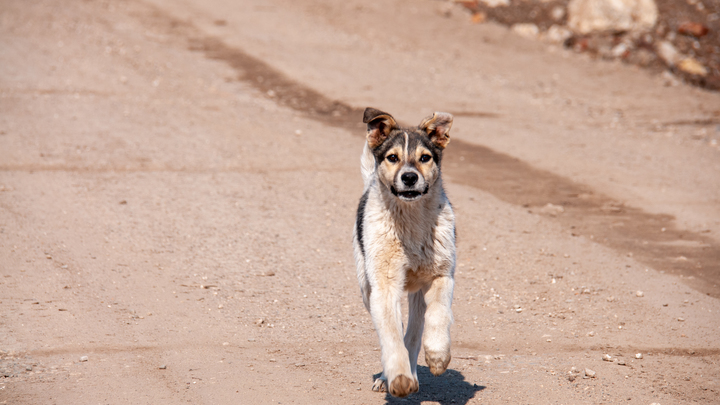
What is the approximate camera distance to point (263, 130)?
50.6ft

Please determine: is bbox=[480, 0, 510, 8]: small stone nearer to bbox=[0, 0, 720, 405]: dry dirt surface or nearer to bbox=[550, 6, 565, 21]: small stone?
bbox=[550, 6, 565, 21]: small stone

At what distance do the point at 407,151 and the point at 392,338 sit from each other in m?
1.45

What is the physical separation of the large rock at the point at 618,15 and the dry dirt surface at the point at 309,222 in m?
2.05

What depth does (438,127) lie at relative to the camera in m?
6.24

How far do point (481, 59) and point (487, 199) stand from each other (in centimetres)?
1187

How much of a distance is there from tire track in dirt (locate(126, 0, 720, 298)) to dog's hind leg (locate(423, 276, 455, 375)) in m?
4.46

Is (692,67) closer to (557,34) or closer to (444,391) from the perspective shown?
(557,34)

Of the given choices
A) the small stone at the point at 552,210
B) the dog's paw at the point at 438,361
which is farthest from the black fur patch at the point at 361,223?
the small stone at the point at 552,210

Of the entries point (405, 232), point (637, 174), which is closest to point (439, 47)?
point (637, 174)

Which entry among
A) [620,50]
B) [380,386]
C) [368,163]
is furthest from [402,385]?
[620,50]

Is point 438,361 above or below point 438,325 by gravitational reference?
below

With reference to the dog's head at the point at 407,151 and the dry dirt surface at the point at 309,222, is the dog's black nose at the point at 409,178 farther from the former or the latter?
the dry dirt surface at the point at 309,222

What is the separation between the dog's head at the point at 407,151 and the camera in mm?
5711

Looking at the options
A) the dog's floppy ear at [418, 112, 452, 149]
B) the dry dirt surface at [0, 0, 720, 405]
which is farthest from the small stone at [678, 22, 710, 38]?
the dog's floppy ear at [418, 112, 452, 149]
